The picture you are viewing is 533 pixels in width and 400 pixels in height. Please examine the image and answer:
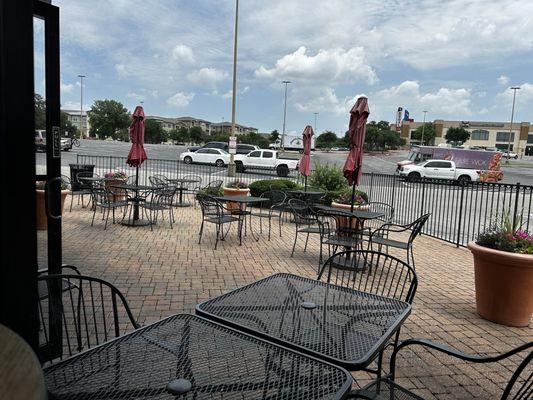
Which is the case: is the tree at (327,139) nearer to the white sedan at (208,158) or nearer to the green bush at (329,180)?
the white sedan at (208,158)

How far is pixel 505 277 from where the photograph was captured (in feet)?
13.3

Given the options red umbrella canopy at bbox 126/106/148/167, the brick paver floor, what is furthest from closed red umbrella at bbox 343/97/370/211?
red umbrella canopy at bbox 126/106/148/167

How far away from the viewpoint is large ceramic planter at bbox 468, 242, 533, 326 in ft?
13.0

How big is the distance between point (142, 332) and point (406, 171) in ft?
86.7

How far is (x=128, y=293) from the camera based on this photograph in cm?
442

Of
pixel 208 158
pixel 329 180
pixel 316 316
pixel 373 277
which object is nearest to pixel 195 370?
pixel 316 316

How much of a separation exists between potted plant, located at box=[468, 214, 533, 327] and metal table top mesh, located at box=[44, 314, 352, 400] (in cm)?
314

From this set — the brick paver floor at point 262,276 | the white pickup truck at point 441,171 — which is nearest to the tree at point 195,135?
the white pickup truck at point 441,171

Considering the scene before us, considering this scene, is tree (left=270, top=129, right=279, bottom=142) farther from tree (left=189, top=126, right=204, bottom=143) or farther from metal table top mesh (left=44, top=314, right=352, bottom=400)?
metal table top mesh (left=44, top=314, right=352, bottom=400)

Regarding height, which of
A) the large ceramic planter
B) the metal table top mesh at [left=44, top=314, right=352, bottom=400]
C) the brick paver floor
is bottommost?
the brick paver floor

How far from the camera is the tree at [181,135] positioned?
84.8 meters

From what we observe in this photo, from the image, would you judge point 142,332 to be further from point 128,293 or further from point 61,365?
point 128,293

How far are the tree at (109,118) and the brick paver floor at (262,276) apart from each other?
79.2m

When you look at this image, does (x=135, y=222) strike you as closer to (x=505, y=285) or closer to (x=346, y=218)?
(x=346, y=218)
